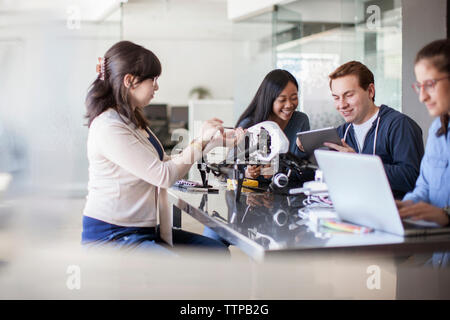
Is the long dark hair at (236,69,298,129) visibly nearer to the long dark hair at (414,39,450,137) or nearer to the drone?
the drone

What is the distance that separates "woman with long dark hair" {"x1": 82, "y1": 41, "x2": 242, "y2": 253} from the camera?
194 centimetres

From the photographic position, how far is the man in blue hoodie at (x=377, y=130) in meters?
2.31

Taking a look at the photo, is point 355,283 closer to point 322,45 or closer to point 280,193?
point 280,193

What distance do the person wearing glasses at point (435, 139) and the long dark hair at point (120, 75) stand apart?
103 centimetres

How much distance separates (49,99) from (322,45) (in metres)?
3.22

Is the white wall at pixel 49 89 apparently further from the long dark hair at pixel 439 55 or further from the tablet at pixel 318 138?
the long dark hair at pixel 439 55

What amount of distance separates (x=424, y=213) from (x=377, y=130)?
101 centimetres

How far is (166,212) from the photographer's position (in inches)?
85.4

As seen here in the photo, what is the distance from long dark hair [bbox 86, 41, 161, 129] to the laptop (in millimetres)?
835

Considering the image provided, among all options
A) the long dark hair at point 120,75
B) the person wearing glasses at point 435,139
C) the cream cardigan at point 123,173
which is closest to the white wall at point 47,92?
the long dark hair at point 120,75

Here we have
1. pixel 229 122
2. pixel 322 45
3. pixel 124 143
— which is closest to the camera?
pixel 124 143

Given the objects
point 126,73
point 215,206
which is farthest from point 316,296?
point 126,73

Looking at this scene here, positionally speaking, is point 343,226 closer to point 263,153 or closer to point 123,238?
point 263,153

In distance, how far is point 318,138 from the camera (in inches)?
90.9
